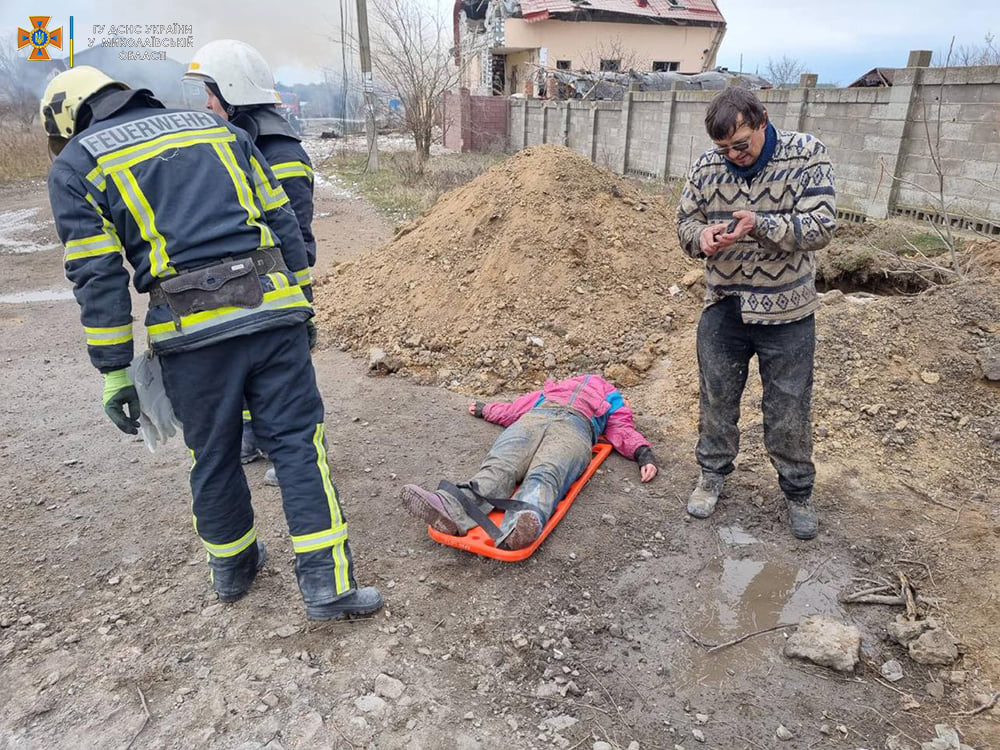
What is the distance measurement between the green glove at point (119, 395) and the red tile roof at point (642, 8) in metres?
27.2

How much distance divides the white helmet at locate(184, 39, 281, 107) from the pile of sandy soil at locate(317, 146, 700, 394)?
2.21m

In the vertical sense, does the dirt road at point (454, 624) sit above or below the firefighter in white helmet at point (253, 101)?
below

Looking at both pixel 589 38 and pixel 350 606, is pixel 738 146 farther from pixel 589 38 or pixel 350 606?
pixel 589 38

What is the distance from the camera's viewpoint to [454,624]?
2.50 m

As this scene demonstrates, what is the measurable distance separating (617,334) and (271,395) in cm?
334

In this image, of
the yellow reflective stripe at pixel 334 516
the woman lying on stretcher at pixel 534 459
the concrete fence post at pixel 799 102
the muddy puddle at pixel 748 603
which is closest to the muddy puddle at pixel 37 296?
the woman lying on stretcher at pixel 534 459

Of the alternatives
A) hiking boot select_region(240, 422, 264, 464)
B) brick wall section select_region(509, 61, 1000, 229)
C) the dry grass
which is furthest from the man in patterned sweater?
the dry grass

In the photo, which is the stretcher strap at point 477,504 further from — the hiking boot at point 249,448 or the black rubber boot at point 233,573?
the hiking boot at point 249,448

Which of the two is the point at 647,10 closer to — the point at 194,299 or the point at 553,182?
the point at 553,182

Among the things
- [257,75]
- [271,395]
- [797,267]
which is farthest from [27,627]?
[797,267]

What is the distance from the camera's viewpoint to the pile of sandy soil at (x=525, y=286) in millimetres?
5035

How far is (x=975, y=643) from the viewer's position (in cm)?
238

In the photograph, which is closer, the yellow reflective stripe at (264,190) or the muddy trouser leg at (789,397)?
the yellow reflective stripe at (264,190)

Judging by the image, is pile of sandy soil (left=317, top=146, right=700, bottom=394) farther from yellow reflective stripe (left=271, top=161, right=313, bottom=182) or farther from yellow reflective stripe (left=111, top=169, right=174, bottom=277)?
yellow reflective stripe (left=111, top=169, right=174, bottom=277)
